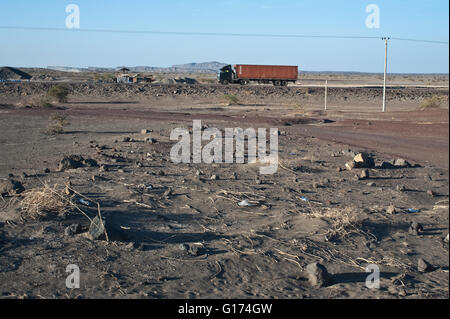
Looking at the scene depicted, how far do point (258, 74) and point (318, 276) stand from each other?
67.3 m

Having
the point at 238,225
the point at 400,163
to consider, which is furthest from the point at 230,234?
the point at 400,163

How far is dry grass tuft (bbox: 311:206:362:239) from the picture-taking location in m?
7.16

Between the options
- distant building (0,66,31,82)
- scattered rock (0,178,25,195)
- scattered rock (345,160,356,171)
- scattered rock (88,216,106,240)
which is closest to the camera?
scattered rock (88,216,106,240)

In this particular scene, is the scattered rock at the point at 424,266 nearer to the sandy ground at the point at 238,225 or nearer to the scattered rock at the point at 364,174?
the sandy ground at the point at 238,225

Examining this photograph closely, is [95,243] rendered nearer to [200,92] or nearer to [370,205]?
[370,205]

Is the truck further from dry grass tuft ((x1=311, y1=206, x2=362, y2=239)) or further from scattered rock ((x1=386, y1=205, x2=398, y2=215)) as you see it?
dry grass tuft ((x1=311, y1=206, x2=362, y2=239))

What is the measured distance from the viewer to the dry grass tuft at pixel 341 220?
23.5 ft

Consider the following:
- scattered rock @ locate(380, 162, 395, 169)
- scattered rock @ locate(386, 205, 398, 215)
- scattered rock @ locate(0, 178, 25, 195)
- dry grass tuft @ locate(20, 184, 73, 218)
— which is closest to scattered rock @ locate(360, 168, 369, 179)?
scattered rock @ locate(380, 162, 395, 169)

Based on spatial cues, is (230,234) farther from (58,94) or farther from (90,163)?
(58,94)

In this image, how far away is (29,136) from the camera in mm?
17906

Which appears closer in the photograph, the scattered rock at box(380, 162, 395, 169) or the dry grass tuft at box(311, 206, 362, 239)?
the dry grass tuft at box(311, 206, 362, 239)

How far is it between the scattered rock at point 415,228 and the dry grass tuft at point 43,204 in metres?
5.13

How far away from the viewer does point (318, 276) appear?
561 centimetres

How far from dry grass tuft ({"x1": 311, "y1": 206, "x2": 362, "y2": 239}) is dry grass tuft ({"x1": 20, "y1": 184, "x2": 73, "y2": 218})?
3942mm
